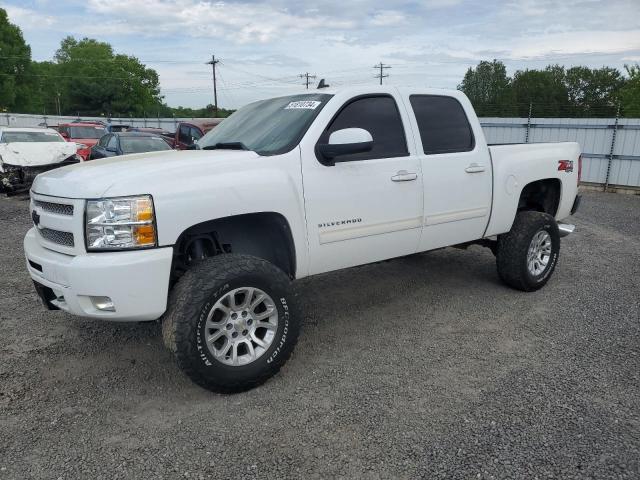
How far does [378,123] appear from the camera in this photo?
416 centimetres

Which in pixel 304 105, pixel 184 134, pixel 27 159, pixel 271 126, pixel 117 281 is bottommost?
pixel 27 159

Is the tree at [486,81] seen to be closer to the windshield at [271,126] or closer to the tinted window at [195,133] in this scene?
the tinted window at [195,133]

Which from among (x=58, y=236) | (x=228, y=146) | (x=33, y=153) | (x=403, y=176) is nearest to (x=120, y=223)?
(x=58, y=236)

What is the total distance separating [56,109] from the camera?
278 feet

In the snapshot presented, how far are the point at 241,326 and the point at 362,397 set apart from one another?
92 centimetres

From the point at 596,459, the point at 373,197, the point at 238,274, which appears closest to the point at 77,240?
the point at 238,274

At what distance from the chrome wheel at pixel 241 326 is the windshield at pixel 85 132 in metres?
18.9

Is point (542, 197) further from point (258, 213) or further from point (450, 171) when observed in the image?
point (258, 213)

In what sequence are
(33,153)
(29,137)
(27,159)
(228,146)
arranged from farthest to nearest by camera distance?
(29,137) < (33,153) < (27,159) < (228,146)

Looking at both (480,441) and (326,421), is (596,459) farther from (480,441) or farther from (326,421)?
(326,421)

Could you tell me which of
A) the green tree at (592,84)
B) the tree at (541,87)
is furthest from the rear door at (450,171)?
the green tree at (592,84)

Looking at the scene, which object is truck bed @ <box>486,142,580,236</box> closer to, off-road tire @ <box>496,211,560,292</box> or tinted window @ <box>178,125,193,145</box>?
off-road tire @ <box>496,211,560,292</box>

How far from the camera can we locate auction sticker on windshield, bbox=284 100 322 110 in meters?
3.91

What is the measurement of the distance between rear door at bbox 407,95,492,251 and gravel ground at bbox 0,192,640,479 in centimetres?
84
